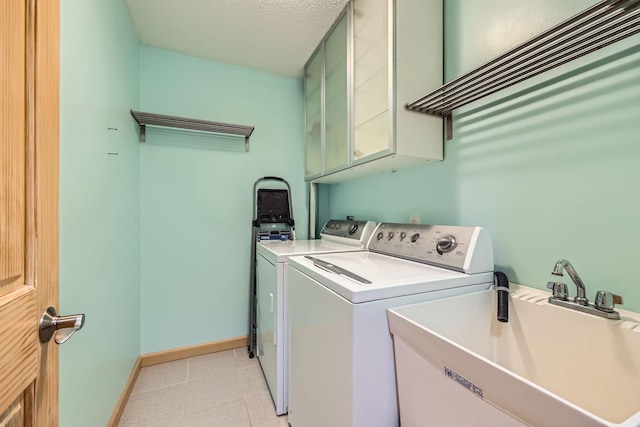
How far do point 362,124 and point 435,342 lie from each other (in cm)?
129

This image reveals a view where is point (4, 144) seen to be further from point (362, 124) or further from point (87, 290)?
point (362, 124)

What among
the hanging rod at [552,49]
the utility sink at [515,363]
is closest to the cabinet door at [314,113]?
the hanging rod at [552,49]

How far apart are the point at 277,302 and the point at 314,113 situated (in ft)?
5.36

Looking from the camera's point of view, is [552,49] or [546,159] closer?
[552,49]

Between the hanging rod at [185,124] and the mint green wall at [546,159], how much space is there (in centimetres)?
162

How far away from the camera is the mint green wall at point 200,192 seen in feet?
6.94

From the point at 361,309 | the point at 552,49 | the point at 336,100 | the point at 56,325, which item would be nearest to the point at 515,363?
the point at 361,309

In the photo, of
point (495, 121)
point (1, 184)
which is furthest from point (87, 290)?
point (495, 121)

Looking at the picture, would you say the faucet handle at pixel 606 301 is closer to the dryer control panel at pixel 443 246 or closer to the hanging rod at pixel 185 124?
the dryer control panel at pixel 443 246

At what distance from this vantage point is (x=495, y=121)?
1.17 metres

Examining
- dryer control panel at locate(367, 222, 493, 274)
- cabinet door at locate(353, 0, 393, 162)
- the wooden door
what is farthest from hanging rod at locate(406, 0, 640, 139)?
the wooden door

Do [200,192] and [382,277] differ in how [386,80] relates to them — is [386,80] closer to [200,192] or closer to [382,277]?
[382,277]

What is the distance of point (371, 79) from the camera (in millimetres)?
1502

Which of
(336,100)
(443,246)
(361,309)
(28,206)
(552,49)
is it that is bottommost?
(361,309)
